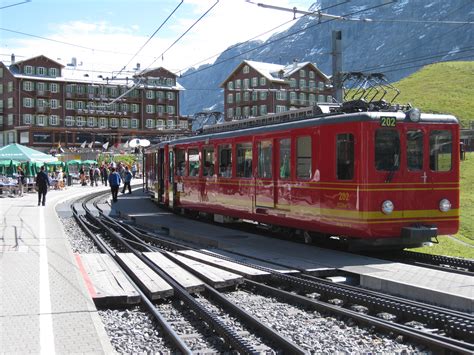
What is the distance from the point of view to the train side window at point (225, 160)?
17.7 m

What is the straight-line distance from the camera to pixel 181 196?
22516 mm

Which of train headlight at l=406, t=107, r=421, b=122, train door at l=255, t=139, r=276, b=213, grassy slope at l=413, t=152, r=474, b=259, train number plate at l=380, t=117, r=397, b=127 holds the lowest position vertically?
grassy slope at l=413, t=152, r=474, b=259

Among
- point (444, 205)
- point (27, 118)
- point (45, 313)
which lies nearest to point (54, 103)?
point (27, 118)

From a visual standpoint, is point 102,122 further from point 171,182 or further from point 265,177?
point 265,177

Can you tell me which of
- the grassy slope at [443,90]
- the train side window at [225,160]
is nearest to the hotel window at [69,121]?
the grassy slope at [443,90]

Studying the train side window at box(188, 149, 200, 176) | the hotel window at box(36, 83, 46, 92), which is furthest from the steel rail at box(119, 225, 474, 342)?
the hotel window at box(36, 83, 46, 92)

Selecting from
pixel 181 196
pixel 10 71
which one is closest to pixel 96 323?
pixel 181 196

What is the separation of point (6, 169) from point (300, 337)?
41.1 meters

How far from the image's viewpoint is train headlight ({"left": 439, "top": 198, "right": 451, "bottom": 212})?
12469mm

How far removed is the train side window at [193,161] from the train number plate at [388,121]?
30.9 ft

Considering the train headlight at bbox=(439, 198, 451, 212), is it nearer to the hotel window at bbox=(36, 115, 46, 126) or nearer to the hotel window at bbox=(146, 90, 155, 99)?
the hotel window at bbox=(36, 115, 46, 126)

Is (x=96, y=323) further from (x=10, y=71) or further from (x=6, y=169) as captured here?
(x=10, y=71)

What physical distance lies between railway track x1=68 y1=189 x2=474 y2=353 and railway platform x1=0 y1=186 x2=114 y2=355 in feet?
5.09

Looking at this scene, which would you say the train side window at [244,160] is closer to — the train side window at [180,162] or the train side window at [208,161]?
the train side window at [208,161]
